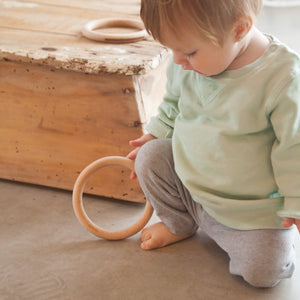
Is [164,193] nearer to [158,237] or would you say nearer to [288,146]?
[158,237]

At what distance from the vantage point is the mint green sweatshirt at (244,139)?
32.7 inches

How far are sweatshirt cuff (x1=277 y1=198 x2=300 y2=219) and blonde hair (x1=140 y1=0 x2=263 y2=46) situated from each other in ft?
0.99

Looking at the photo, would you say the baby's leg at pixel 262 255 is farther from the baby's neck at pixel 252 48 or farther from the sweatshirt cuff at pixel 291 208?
the baby's neck at pixel 252 48

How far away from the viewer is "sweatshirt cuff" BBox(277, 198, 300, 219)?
33.5 inches

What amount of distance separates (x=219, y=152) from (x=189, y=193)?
0.18 m

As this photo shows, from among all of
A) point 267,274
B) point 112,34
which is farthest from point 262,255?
point 112,34

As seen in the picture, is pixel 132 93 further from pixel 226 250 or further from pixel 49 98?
pixel 226 250

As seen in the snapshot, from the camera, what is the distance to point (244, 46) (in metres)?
0.85

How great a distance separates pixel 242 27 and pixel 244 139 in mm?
208

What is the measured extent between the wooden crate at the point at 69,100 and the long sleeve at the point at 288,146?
34 cm

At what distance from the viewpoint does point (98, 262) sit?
41.4 inches

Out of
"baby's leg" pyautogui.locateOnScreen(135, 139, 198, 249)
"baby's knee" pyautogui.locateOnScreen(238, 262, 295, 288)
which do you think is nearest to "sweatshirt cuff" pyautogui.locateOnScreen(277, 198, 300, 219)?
"baby's knee" pyautogui.locateOnScreen(238, 262, 295, 288)

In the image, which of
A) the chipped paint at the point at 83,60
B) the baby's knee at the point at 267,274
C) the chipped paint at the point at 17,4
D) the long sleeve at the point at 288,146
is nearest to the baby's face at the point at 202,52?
the long sleeve at the point at 288,146

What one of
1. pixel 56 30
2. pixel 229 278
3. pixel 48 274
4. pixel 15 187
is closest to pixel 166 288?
pixel 229 278
